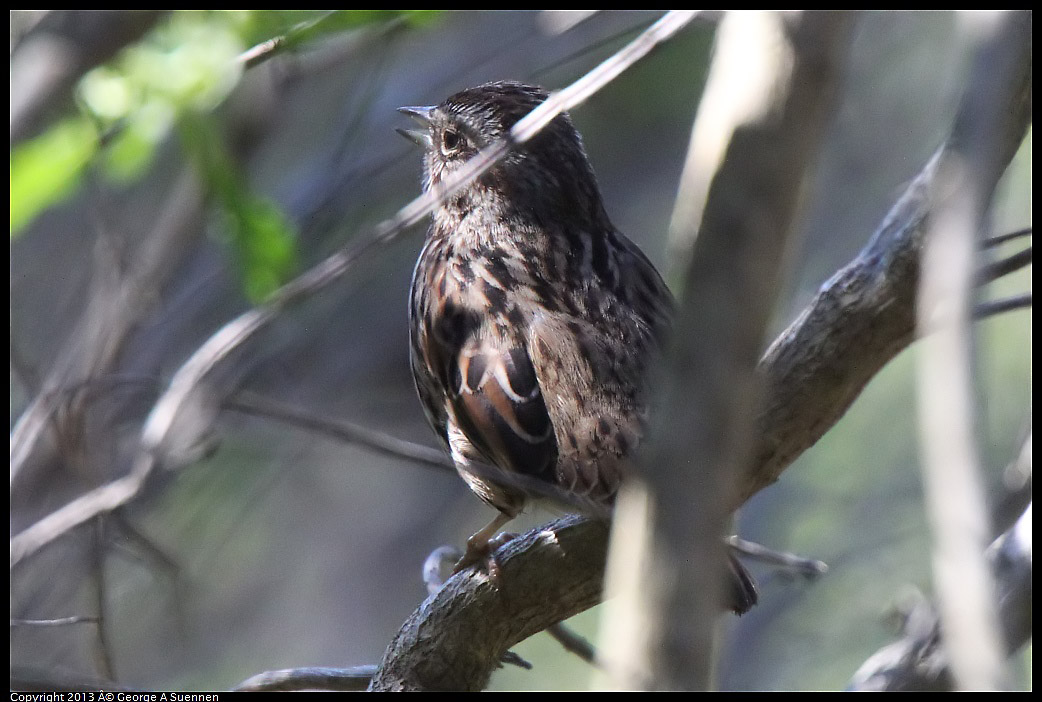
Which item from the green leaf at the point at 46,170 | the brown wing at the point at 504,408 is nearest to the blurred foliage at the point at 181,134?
the green leaf at the point at 46,170

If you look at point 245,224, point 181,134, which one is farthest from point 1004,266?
point 181,134

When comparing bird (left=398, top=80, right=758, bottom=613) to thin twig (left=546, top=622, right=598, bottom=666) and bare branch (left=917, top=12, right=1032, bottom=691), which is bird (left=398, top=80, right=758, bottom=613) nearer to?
thin twig (left=546, top=622, right=598, bottom=666)

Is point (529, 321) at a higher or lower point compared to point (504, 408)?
higher

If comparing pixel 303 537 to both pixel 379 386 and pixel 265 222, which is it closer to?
pixel 379 386

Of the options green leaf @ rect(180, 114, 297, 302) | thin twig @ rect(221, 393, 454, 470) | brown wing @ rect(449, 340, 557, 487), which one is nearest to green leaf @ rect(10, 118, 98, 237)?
green leaf @ rect(180, 114, 297, 302)

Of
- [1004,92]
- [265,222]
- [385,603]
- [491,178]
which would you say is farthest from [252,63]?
[385,603]

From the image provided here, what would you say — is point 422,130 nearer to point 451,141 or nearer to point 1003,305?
point 451,141

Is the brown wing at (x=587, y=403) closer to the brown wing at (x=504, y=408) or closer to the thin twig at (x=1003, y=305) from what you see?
the brown wing at (x=504, y=408)
